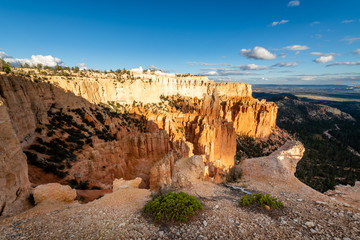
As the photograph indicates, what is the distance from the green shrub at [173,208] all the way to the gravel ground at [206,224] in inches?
9.0

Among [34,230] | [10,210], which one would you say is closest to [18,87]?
[10,210]

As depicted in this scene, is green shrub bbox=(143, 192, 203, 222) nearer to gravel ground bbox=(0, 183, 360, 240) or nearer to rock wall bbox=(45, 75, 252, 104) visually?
gravel ground bbox=(0, 183, 360, 240)

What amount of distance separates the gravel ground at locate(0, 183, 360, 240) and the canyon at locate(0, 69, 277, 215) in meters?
2.56

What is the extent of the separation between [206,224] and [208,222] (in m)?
0.14

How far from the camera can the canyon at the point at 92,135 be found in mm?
11891

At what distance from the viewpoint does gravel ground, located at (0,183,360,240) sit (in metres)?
4.21

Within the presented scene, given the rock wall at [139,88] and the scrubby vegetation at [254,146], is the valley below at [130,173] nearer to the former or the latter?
the rock wall at [139,88]

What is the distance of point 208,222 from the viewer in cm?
478

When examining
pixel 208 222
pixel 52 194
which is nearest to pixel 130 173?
pixel 52 194

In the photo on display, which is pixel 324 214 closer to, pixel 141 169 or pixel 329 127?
pixel 141 169

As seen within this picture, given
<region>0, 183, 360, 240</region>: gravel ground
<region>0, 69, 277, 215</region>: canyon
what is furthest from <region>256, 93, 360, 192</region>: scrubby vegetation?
<region>0, 183, 360, 240</region>: gravel ground

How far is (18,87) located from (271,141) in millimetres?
61858

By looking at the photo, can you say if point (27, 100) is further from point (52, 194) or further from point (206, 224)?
point (206, 224)

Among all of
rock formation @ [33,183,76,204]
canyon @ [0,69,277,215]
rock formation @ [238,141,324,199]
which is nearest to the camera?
rock formation @ [33,183,76,204]
